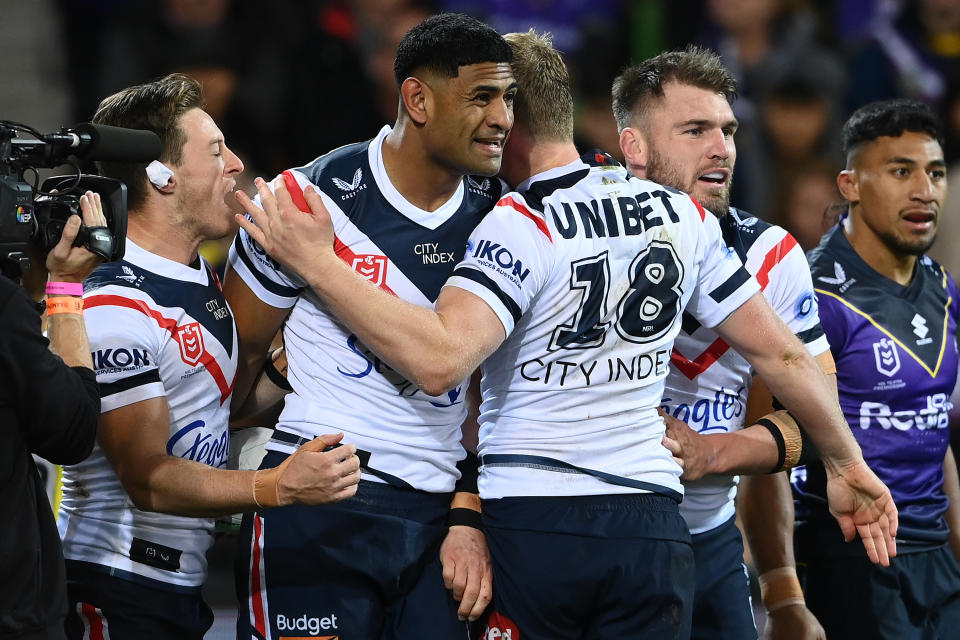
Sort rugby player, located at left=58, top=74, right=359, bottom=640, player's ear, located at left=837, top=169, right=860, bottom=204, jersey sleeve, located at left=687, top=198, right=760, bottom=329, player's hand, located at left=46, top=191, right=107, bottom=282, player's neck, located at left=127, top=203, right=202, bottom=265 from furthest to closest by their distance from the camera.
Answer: player's ear, located at left=837, top=169, right=860, bottom=204, player's neck, located at left=127, top=203, right=202, bottom=265, jersey sleeve, located at left=687, top=198, right=760, bottom=329, rugby player, located at left=58, top=74, right=359, bottom=640, player's hand, located at left=46, top=191, right=107, bottom=282

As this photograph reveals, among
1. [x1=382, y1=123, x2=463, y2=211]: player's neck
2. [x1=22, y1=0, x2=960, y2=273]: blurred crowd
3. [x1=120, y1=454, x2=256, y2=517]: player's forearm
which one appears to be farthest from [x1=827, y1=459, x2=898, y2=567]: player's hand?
[x1=22, y1=0, x2=960, y2=273]: blurred crowd

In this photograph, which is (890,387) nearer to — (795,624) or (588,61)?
(795,624)

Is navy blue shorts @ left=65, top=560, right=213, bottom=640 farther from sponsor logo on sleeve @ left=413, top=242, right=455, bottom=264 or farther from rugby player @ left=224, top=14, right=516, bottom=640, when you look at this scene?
sponsor logo on sleeve @ left=413, top=242, right=455, bottom=264

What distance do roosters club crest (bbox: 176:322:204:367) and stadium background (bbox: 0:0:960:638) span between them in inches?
142

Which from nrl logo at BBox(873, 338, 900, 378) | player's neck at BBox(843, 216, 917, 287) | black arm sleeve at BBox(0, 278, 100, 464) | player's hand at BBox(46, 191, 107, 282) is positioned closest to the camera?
black arm sleeve at BBox(0, 278, 100, 464)

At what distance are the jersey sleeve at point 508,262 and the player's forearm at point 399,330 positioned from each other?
0.41 ft

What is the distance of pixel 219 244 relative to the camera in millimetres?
7129

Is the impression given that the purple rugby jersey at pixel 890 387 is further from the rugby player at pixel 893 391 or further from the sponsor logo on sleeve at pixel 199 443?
the sponsor logo on sleeve at pixel 199 443

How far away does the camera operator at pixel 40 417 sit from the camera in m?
2.63

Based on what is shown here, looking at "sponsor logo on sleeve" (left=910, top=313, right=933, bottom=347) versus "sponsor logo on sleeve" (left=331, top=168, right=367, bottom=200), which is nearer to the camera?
"sponsor logo on sleeve" (left=331, top=168, right=367, bottom=200)

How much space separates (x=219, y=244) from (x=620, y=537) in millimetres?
4671

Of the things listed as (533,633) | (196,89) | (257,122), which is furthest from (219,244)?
(533,633)

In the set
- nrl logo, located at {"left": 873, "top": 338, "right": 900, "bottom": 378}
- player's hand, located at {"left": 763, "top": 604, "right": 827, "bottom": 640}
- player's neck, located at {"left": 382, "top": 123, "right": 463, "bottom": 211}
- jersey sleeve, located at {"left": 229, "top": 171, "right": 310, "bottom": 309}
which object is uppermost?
player's neck, located at {"left": 382, "top": 123, "right": 463, "bottom": 211}

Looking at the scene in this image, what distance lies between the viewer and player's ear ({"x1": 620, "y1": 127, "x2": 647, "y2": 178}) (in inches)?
151
